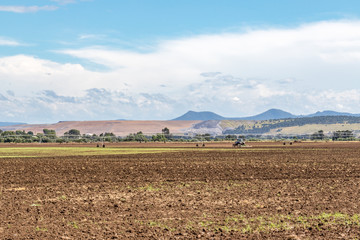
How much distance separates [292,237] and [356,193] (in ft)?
33.6

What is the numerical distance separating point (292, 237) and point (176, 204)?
6941 millimetres

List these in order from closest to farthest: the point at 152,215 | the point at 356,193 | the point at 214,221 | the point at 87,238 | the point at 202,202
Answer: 1. the point at 87,238
2. the point at 214,221
3. the point at 152,215
4. the point at 202,202
5. the point at 356,193

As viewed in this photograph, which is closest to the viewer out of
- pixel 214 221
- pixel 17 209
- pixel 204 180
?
pixel 214 221

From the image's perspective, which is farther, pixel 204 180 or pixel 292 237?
pixel 204 180

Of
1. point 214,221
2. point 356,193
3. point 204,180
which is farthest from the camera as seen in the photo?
point 204,180

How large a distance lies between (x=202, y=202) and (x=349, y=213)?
20.0 feet

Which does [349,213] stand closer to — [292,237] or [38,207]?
[292,237]

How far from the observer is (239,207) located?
66.8 ft

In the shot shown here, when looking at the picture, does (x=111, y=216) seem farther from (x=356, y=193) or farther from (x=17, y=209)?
(x=356, y=193)

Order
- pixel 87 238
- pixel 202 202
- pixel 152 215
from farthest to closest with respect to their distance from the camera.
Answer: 1. pixel 202 202
2. pixel 152 215
3. pixel 87 238

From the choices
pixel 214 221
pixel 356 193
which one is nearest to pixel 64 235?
pixel 214 221

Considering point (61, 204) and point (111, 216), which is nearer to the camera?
point (111, 216)

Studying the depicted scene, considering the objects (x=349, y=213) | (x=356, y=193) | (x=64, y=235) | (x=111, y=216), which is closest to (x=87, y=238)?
(x=64, y=235)

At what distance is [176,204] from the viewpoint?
2122 cm
